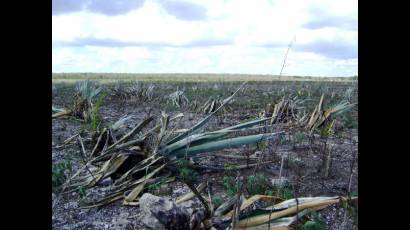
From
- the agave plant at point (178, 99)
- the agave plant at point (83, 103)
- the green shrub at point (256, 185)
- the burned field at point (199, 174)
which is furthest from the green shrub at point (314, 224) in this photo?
the agave plant at point (83, 103)

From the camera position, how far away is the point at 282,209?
147 centimetres

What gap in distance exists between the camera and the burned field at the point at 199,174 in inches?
57.7

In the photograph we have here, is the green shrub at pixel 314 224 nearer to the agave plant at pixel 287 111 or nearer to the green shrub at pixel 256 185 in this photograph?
the green shrub at pixel 256 185

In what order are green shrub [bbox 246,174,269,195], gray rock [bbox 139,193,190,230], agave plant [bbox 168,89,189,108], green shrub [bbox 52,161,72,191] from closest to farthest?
gray rock [bbox 139,193,190,230], green shrub [bbox 52,161,72,191], green shrub [bbox 246,174,269,195], agave plant [bbox 168,89,189,108]

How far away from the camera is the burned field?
147 cm

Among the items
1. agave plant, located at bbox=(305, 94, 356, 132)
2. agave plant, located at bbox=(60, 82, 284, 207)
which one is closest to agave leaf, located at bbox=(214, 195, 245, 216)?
agave plant, located at bbox=(60, 82, 284, 207)

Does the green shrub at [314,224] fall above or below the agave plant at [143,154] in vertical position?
below

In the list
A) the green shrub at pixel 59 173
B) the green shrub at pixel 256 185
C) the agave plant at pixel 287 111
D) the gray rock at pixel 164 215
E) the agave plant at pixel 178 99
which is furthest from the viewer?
the agave plant at pixel 178 99

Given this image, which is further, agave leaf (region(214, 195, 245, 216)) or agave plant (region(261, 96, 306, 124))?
agave plant (region(261, 96, 306, 124))

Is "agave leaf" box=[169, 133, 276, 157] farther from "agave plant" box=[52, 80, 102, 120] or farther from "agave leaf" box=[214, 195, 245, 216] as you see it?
"agave plant" box=[52, 80, 102, 120]

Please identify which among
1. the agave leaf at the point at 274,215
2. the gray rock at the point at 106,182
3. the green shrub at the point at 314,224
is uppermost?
the gray rock at the point at 106,182

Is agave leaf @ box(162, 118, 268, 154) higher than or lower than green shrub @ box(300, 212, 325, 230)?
higher

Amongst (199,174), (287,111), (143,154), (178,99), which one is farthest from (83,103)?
(287,111)

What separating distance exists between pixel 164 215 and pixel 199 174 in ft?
0.97
